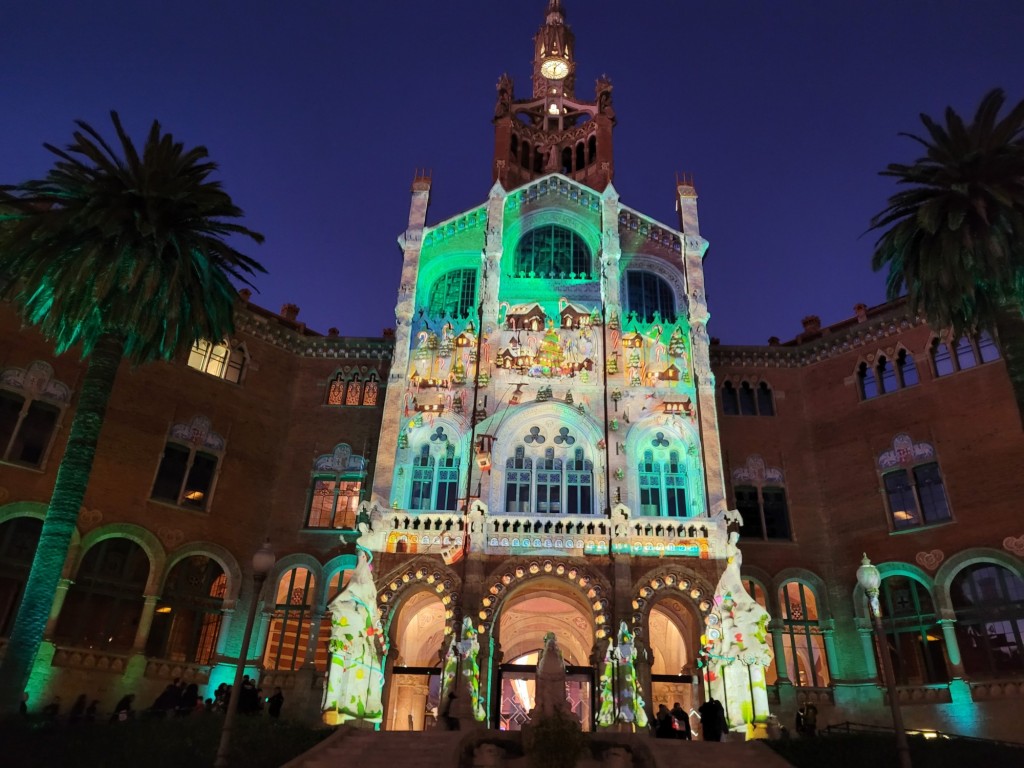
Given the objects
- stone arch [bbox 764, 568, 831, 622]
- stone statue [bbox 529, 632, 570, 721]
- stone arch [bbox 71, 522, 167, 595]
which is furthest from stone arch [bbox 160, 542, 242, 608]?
stone arch [bbox 764, 568, 831, 622]

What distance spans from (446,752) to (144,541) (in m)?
17.5

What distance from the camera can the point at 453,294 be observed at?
36688 mm

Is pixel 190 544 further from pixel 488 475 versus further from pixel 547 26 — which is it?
pixel 547 26

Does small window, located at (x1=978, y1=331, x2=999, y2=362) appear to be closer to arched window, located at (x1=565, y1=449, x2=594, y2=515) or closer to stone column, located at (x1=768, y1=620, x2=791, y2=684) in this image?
stone column, located at (x1=768, y1=620, x2=791, y2=684)

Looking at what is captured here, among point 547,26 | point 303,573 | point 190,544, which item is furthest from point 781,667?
point 547,26

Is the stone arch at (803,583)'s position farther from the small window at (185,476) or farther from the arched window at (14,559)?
the arched window at (14,559)

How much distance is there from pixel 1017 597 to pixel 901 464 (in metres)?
6.42

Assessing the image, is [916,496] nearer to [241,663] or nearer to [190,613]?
[241,663]

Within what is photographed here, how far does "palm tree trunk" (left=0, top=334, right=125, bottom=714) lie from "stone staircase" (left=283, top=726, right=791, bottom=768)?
6900 mm

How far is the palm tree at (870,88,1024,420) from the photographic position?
70.0ft

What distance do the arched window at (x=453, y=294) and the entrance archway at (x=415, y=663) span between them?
13203mm

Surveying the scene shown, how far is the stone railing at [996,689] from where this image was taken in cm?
2628

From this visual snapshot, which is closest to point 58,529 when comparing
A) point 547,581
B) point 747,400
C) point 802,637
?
point 547,581

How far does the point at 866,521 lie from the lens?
3200cm
